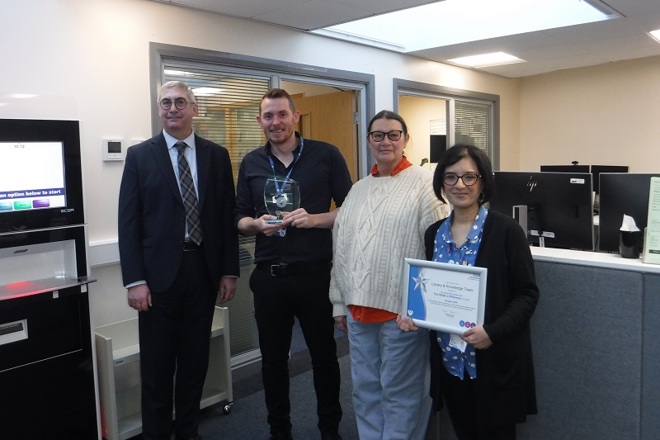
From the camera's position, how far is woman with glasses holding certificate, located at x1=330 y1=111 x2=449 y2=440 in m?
1.90

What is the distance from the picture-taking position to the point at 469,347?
1.68 m

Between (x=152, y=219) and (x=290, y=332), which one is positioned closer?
(x=152, y=219)

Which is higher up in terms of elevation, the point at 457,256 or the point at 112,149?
the point at 112,149

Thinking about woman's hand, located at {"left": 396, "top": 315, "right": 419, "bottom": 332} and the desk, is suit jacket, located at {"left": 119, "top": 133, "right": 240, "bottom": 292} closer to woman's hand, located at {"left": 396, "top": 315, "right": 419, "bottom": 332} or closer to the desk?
woman's hand, located at {"left": 396, "top": 315, "right": 419, "bottom": 332}

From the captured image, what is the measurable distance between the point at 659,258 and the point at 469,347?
68cm

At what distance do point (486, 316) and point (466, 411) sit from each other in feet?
1.18

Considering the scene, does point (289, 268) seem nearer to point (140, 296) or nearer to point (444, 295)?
point (140, 296)

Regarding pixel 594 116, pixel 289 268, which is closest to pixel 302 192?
pixel 289 268

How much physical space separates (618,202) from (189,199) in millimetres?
1813

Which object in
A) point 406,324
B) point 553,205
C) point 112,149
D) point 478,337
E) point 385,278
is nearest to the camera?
point 478,337

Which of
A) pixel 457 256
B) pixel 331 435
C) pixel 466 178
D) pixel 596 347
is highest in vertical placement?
pixel 466 178

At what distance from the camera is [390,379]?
1.95m

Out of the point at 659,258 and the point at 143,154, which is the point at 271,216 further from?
the point at 659,258

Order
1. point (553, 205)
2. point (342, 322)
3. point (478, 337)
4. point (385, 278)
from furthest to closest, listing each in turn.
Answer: point (553, 205)
point (342, 322)
point (385, 278)
point (478, 337)
